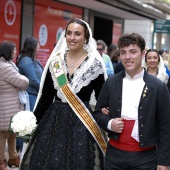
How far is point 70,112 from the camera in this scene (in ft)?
14.0

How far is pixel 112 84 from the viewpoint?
368cm

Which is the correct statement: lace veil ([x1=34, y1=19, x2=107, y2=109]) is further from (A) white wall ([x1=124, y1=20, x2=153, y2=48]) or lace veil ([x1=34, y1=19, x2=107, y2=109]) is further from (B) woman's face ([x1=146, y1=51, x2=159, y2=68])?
(A) white wall ([x1=124, y1=20, x2=153, y2=48])

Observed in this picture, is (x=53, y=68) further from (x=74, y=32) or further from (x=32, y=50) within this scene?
(x=32, y=50)

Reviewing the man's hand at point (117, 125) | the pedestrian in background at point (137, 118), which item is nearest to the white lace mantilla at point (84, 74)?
the pedestrian in background at point (137, 118)

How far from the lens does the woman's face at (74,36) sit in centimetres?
432

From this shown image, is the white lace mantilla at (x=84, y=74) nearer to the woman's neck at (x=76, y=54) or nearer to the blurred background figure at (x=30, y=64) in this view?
the woman's neck at (x=76, y=54)

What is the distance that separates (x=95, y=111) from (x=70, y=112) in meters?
0.50

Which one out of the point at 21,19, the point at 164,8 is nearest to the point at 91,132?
the point at 21,19

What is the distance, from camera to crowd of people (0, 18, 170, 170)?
3.53 meters

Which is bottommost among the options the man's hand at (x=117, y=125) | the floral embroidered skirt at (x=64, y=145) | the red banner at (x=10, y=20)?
the floral embroidered skirt at (x=64, y=145)

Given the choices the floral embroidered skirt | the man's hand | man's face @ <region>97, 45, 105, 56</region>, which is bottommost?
the floral embroidered skirt

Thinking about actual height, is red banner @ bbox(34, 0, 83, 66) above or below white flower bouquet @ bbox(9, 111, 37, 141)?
above

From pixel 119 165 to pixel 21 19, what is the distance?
761 cm

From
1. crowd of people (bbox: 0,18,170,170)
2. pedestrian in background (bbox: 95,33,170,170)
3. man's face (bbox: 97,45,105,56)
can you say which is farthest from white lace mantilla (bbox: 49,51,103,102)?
man's face (bbox: 97,45,105,56)
